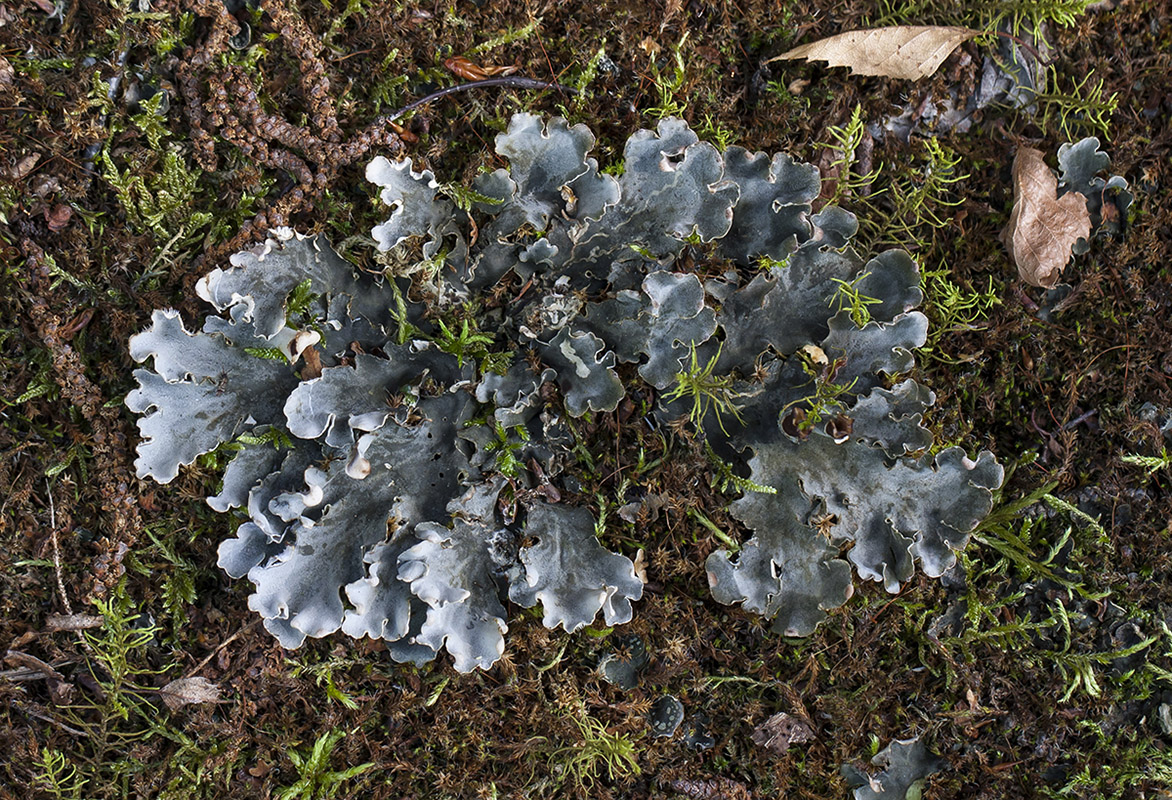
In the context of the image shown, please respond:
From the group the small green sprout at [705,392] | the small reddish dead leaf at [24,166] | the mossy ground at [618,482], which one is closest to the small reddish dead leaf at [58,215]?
the mossy ground at [618,482]

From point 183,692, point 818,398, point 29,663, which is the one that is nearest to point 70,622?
point 29,663

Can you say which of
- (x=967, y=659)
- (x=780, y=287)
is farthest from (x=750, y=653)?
(x=780, y=287)

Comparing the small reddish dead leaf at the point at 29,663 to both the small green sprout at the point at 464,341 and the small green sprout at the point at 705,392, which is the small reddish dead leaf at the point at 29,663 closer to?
the small green sprout at the point at 464,341

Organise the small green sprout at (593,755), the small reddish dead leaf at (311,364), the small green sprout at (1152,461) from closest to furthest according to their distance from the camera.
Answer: the small reddish dead leaf at (311,364)
the small green sprout at (593,755)
the small green sprout at (1152,461)

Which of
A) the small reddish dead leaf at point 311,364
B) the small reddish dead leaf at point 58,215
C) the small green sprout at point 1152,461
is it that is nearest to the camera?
the small reddish dead leaf at point 311,364

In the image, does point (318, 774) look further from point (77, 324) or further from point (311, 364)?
point (77, 324)

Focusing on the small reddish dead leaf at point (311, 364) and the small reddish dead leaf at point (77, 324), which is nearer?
the small reddish dead leaf at point (311, 364)
